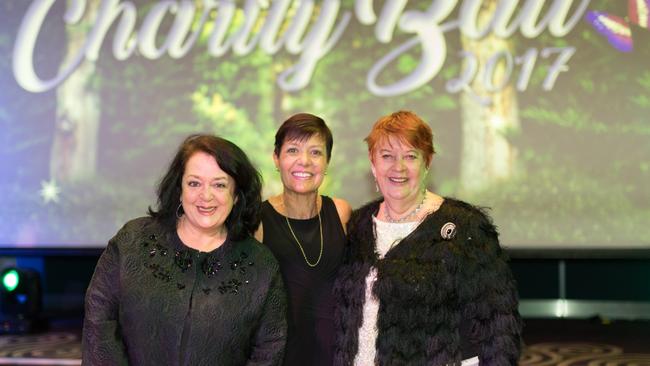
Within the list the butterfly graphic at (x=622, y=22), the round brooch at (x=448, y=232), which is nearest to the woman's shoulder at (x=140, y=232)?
the round brooch at (x=448, y=232)

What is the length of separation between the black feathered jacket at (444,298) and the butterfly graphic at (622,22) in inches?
140

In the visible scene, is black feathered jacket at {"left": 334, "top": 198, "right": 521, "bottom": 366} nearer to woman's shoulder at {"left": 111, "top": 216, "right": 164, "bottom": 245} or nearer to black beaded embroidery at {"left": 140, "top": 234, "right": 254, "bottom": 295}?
black beaded embroidery at {"left": 140, "top": 234, "right": 254, "bottom": 295}

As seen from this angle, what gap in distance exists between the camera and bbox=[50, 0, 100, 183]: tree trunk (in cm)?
593

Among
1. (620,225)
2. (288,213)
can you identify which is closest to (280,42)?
(620,225)

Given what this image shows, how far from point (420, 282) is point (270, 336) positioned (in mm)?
496

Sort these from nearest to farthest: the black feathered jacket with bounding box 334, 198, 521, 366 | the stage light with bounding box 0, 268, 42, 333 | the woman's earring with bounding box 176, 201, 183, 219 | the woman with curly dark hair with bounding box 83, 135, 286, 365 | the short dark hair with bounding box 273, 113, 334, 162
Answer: the woman with curly dark hair with bounding box 83, 135, 286, 365
the woman's earring with bounding box 176, 201, 183, 219
the black feathered jacket with bounding box 334, 198, 521, 366
the short dark hair with bounding box 273, 113, 334, 162
the stage light with bounding box 0, 268, 42, 333

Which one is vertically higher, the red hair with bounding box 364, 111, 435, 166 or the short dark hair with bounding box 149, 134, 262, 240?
the red hair with bounding box 364, 111, 435, 166

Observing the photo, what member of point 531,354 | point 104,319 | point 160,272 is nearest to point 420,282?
point 160,272

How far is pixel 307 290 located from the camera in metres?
2.66

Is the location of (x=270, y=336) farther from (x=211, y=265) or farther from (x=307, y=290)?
(x=307, y=290)

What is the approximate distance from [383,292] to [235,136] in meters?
3.55

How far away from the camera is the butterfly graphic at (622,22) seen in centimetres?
553

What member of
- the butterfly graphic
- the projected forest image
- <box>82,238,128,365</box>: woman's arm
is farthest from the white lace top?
the butterfly graphic

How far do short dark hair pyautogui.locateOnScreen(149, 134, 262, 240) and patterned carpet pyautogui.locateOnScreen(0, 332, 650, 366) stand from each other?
2861 mm
